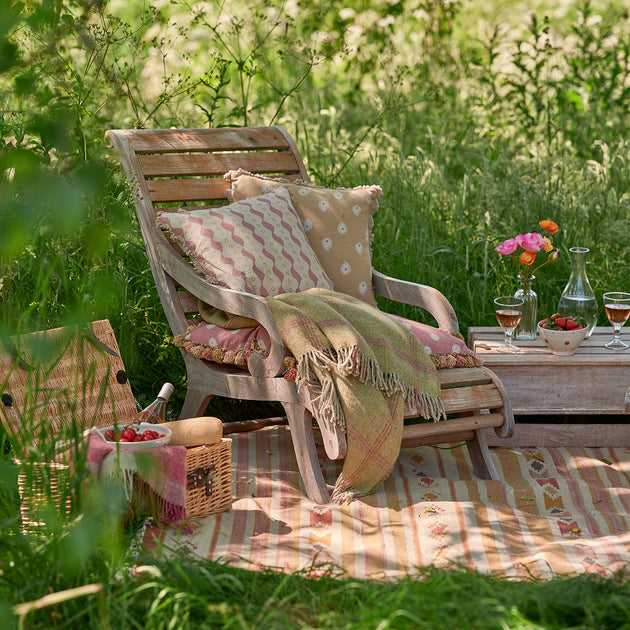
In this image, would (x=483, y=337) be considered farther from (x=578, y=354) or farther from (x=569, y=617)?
(x=569, y=617)

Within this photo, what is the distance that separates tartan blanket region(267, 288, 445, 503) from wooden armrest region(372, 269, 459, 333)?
41cm

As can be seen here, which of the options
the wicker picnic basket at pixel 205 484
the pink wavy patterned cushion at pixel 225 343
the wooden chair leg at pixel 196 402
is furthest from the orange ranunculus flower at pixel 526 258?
the wicker picnic basket at pixel 205 484

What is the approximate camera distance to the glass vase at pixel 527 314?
3604mm

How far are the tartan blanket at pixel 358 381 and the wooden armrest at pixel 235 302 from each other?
0.11 feet

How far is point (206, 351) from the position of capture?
10.6ft

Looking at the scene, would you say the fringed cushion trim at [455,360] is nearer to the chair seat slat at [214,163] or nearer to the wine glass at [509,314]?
the wine glass at [509,314]

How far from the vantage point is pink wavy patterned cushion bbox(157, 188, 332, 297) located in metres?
3.29

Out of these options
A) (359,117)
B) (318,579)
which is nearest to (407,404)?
(318,579)

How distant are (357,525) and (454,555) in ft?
1.19

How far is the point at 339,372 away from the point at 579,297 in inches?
50.0

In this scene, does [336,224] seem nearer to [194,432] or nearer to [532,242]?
[532,242]

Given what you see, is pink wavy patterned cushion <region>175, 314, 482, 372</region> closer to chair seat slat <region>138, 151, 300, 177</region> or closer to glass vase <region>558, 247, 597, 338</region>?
glass vase <region>558, 247, 597, 338</region>

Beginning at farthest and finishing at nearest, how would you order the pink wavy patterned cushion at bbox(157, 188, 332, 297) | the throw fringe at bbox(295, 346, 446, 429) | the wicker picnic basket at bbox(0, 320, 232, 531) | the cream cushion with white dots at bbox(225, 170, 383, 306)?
the cream cushion with white dots at bbox(225, 170, 383, 306) → the pink wavy patterned cushion at bbox(157, 188, 332, 297) → the throw fringe at bbox(295, 346, 446, 429) → the wicker picnic basket at bbox(0, 320, 232, 531)

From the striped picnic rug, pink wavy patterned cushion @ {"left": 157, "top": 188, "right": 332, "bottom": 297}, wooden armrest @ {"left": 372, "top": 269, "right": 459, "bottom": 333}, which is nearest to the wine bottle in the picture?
the striped picnic rug
